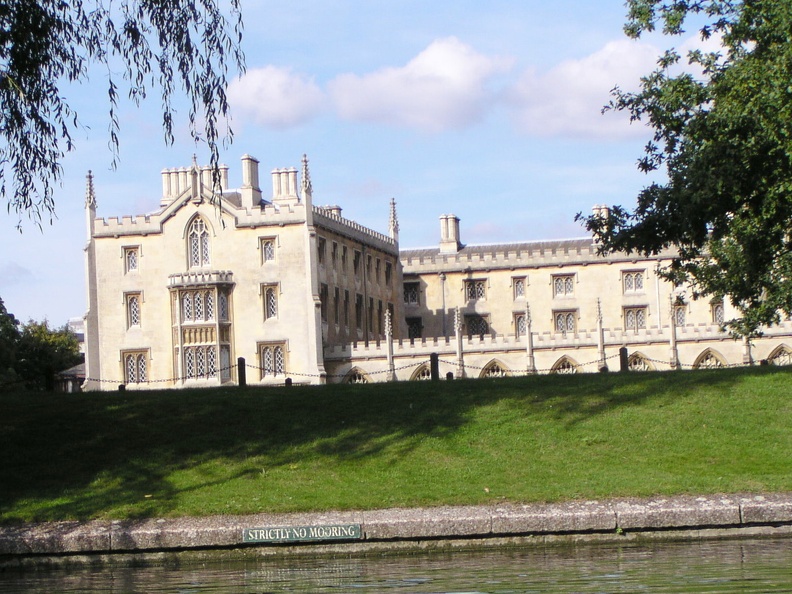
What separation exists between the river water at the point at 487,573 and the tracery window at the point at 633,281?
209 feet

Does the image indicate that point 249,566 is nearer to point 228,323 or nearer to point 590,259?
point 228,323

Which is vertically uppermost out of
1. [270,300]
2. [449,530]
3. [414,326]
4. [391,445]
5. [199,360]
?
[270,300]

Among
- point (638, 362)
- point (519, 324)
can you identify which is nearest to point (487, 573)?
point (638, 362)

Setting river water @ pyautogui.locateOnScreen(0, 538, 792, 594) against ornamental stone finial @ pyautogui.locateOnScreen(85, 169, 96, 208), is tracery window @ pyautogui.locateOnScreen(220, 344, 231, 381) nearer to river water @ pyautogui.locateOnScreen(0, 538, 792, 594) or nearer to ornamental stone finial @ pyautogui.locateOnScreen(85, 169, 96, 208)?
ornamental stone finial @ pyautogui.locateOnScreen(85, 169, 96, 208)

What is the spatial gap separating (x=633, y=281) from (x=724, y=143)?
2040 inches

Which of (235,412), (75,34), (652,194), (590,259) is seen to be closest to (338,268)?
(590,259)

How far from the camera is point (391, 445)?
65.0 feet

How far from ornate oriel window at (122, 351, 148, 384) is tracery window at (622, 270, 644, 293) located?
27695 millimetres

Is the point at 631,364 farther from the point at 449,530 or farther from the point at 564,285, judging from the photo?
the point at 449,530

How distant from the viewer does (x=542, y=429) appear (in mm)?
20406

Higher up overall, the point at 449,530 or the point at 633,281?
the point at 633,281

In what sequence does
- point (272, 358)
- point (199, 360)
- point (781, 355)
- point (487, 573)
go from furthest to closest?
point (272, 358), point (199, 360), point (781, 355), point (487, 573)

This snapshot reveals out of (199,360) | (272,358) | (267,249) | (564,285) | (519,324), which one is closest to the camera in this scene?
(199,360)

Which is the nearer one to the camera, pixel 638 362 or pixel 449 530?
pixel 449 530
